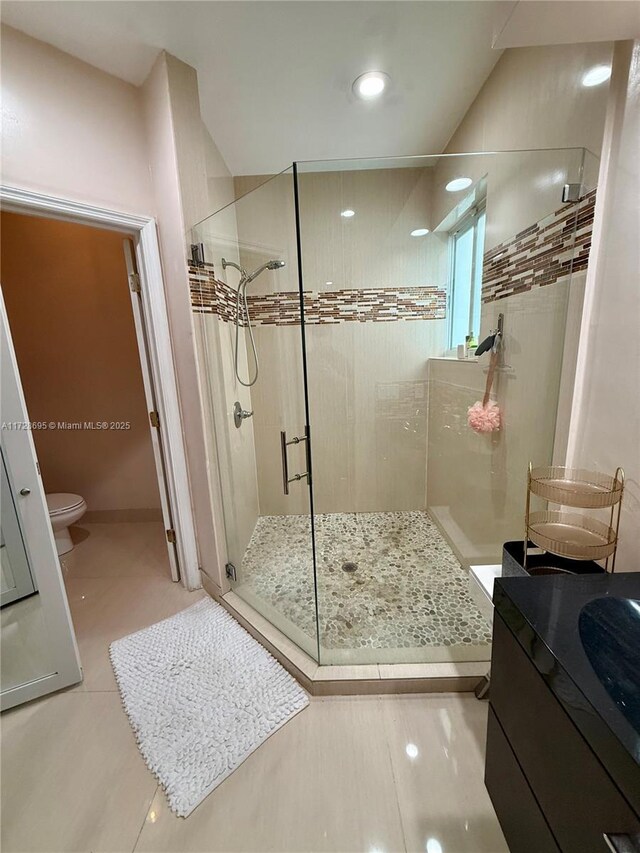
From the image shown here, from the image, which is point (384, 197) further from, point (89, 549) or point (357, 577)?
point (89, 549)

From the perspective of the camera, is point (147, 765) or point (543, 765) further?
point (147, 765)

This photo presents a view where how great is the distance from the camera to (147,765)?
1.14 meters

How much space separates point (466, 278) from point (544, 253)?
737mm

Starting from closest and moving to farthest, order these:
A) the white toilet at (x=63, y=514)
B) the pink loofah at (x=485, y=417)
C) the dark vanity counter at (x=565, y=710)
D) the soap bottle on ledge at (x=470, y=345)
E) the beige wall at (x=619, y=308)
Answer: the dark vanity counter at (x=565, y=710) < the beige wall at (x=619, y=308) < the pink loofah at (x=485, y=417) < the soap bottle on ledge at (x=470, y=345) < the white toilet at (x=63, y=514)

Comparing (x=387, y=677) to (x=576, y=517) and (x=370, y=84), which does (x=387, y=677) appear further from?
(x=370, y=84)

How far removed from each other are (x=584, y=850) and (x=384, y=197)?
272cm

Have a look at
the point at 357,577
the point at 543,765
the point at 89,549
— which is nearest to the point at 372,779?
the point at 543,765

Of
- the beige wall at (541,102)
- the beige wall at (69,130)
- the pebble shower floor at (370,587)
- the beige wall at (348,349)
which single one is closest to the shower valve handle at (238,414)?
the beige wall at (348,349)

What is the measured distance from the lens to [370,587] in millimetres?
1887

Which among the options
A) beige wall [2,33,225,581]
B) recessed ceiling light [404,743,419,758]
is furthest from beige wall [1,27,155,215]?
recessed ceiling light [404,743,419,758]

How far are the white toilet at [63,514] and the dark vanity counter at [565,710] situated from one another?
262 centimetres

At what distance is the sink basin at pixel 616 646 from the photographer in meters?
0.57

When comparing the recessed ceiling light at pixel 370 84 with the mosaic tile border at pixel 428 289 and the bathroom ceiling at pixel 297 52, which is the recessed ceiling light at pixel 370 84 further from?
the mosaic tile border at pixel 428 289

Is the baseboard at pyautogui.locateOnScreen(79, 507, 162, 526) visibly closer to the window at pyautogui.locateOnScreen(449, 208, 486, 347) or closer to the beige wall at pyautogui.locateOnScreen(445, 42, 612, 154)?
the window at pyautogui.locateOnScreen(449, 208, 486, 347)
